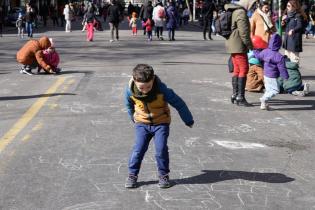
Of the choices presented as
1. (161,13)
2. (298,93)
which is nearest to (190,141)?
(298,93)

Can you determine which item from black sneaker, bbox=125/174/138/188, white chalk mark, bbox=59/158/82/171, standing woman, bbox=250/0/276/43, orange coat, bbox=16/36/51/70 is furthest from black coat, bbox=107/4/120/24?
black sneaker, bbox=125/174/138/188

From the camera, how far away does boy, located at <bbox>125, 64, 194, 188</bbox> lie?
5.35 metres

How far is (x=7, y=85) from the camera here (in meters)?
12.6

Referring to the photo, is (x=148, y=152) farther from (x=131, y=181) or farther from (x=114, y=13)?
(x=114, y=13)

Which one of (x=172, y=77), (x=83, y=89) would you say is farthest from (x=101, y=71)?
(x=83, y=89)

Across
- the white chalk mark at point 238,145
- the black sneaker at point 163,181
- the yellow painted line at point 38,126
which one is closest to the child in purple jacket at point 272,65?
the white chalk mark at point 238,145

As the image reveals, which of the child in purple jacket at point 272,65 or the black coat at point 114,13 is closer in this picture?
the child in purple jacket at point 272,65

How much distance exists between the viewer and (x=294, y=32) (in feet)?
44.4

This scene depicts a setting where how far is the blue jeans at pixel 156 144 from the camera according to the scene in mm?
5434

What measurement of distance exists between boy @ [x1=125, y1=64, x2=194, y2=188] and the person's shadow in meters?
0.22

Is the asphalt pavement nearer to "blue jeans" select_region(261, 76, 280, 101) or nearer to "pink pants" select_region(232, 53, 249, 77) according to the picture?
"blue jeans" select_region(261, 76, 280, 101)

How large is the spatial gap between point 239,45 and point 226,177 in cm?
450

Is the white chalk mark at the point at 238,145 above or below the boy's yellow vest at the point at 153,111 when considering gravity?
below

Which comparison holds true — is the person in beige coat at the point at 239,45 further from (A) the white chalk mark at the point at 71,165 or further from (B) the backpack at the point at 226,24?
(A) the white chalk mark at the point at 71,165
